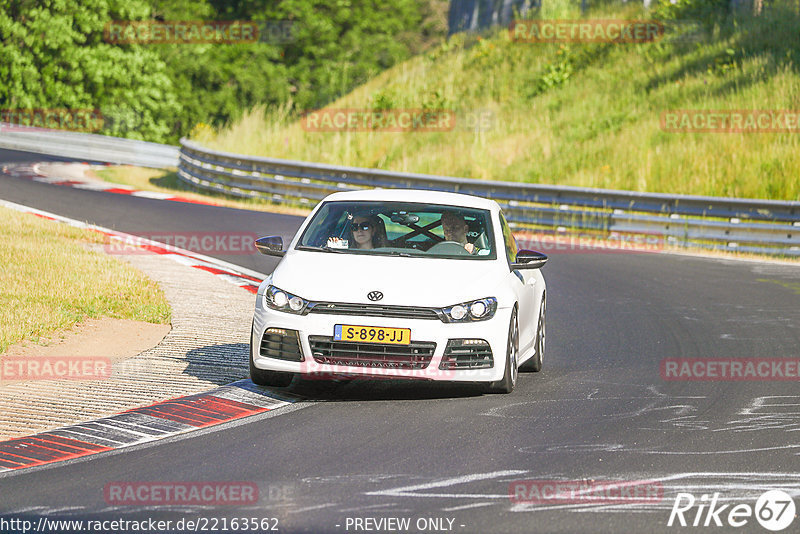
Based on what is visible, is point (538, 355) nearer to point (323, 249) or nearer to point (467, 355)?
point (467, 355)

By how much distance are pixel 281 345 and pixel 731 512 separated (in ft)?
12.1

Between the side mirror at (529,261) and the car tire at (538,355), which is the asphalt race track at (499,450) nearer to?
the car tire at (538,355)

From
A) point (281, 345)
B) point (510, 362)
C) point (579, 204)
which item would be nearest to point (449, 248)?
point (510, 362)

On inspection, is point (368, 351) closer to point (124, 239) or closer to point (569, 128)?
point (124, 239)

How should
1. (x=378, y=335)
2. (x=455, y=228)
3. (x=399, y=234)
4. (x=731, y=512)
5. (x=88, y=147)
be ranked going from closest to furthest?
(x=731, y=512)
(x=378, y=335)
(x=455, y=228)
(x=399, y=234)
(x=88, y=147)

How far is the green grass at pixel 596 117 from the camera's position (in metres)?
25.5

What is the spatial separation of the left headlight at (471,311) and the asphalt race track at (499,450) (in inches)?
25.1

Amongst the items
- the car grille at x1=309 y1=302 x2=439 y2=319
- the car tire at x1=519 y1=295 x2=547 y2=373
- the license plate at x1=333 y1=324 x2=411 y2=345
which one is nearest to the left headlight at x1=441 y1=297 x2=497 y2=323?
the car grille at x1=309 y1=302 x2=439 y2=319

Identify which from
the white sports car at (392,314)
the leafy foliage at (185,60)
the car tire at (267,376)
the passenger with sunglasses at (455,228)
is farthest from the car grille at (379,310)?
the leafy foliage at (185,60)

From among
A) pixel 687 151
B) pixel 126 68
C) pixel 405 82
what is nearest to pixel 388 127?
pixel 405 82

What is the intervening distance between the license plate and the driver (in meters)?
1.58

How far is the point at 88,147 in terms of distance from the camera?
4119 centimetres

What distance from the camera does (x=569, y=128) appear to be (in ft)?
101

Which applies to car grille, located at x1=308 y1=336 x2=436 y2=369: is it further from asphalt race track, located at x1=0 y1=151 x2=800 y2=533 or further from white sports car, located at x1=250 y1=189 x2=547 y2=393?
asphalt race track, located at x1=0 y1=151 x2=800 y2=533
